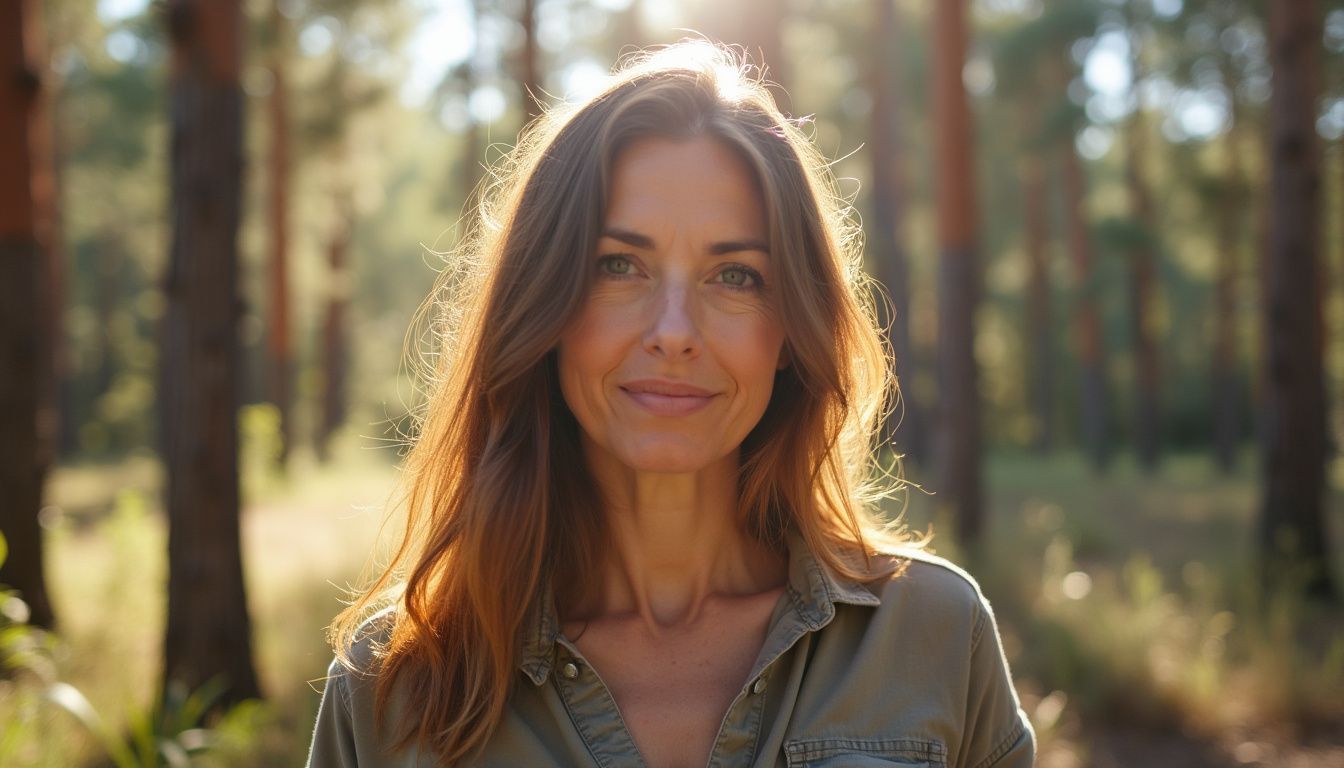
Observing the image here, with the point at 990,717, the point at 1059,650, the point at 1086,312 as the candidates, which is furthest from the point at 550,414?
the point at 1086,312

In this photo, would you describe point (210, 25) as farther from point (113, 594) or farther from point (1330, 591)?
point (1330, 591)

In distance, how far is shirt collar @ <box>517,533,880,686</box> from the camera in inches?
85.0

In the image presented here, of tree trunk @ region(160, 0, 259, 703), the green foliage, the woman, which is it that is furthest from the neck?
tree trunk @ region(160, 0, 259, 703)

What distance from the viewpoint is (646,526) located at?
7.80 feet

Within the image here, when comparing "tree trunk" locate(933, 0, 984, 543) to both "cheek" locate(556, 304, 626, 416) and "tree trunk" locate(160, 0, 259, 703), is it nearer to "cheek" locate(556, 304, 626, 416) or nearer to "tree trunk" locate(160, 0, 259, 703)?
"tree trunk" locate(160, 0, 259, 703)

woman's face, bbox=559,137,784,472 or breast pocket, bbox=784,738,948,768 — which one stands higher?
woman's face, bbox=559,137,784,472

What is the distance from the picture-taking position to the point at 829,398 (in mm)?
2352

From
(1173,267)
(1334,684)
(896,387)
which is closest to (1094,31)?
(1334,684)

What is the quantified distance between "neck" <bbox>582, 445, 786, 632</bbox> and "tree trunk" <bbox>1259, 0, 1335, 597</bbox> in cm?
862

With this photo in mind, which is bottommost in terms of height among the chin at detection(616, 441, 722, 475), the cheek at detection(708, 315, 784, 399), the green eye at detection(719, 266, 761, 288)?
the chin at detection(616, 441, 722, 475)

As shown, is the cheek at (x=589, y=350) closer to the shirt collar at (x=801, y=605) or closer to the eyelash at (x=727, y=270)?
the eyelash at (x=727, y=270)

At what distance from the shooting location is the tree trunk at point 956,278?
11383 mm

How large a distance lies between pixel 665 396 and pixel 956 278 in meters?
9.81

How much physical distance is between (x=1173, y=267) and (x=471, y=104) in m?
32.1
